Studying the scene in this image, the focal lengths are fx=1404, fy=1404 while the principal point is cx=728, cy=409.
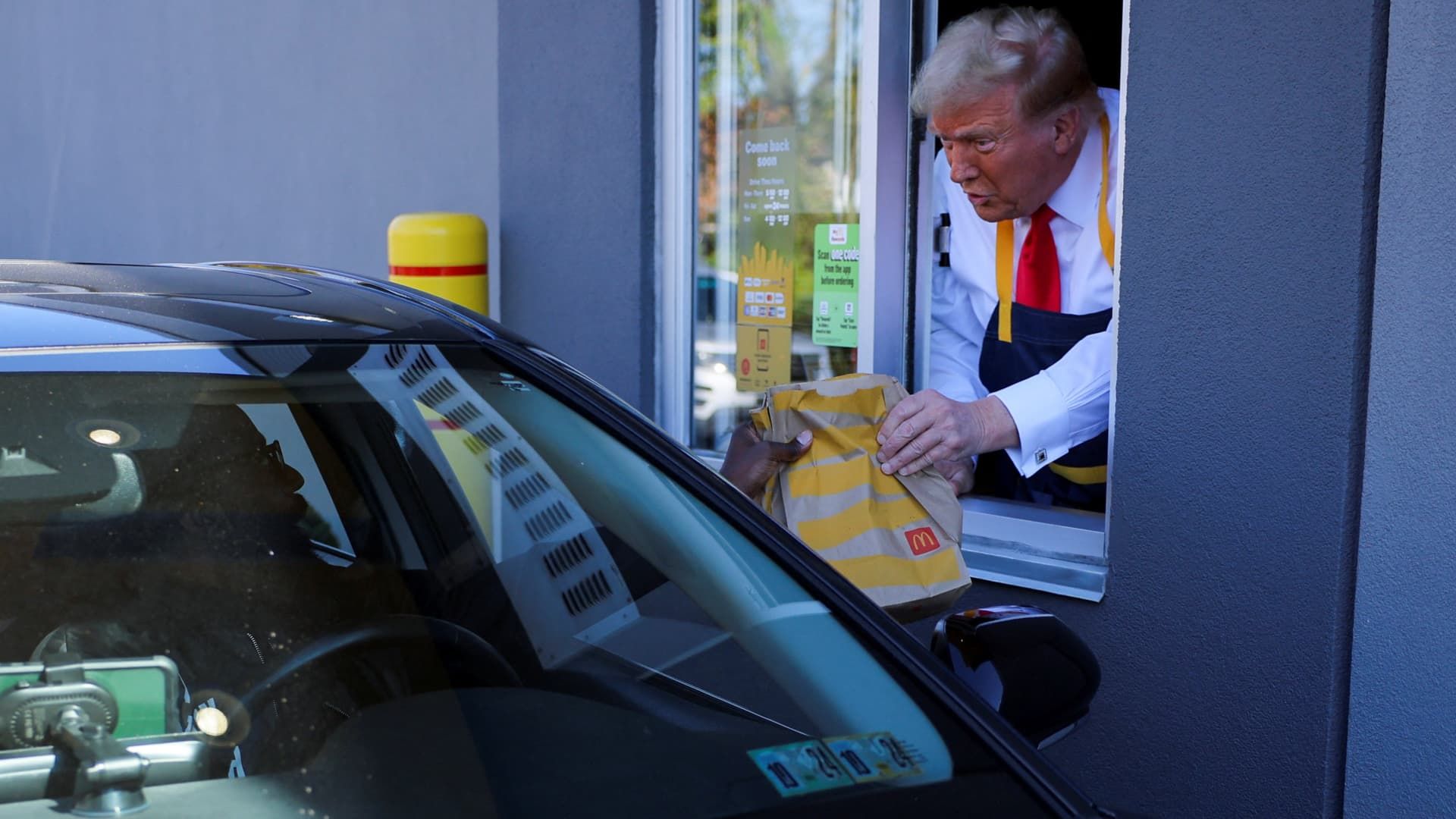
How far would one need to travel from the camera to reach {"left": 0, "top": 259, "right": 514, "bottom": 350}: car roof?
5.34 ft

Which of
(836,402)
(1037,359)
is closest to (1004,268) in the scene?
(1037,359)

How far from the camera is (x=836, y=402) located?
9.30ft

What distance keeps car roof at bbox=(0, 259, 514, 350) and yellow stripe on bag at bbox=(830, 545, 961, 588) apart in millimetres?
1037

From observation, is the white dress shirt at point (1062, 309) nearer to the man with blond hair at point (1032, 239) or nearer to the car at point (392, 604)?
the man with blond hair at point (1032, 239)

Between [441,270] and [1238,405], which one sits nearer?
[1238,405]

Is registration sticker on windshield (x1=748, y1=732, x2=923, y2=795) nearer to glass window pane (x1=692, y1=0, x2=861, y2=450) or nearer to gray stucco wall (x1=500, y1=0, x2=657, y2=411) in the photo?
glass window pane (x1=692, y1=0, x2=861, y2=450)

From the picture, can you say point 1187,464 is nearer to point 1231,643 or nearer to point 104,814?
point 1231,643

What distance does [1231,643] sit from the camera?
3.03 meters

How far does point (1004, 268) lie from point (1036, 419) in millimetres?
550

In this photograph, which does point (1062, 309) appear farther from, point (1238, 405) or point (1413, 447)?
point (1413, 447)

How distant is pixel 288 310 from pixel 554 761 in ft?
2.22

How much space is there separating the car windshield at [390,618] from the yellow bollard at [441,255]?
2525mm

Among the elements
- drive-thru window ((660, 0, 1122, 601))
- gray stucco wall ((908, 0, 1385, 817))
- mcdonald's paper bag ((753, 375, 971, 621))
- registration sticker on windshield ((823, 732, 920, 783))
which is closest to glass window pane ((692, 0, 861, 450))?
drive-thru window ((660, 0, 1122, 601))

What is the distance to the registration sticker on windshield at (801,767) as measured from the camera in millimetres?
1476
